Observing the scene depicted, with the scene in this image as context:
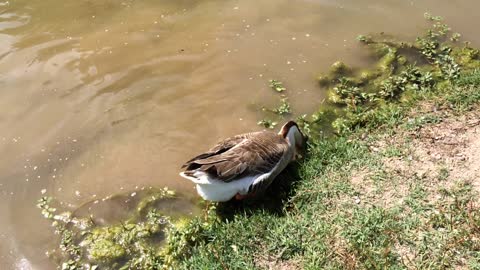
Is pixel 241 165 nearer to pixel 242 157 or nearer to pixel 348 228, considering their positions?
pixel 242 157

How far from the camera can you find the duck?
462 centimetres

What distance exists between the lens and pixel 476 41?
696 centimetres

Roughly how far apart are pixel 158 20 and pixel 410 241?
17.3 ft

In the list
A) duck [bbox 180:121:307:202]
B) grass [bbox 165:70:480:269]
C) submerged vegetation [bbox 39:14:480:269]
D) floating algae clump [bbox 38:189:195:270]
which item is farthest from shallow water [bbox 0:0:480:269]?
grass [bbox 165:70:480:269]

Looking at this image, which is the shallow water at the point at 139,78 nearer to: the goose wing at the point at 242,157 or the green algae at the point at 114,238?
the green algae at the point at 114,238

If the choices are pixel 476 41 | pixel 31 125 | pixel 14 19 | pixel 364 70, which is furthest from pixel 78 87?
pixel 476 41

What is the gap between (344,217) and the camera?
4672mm

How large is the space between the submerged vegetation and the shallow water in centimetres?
43

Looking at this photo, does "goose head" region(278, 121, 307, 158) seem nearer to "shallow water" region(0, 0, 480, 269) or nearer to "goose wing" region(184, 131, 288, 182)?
"goose wing" region(184, 131, 288, 182)

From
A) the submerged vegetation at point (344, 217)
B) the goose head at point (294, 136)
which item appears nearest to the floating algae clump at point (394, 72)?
the submerged vegetation at point (344, 217)

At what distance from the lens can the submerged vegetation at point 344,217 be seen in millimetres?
4336

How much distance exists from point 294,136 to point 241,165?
2.96 feet

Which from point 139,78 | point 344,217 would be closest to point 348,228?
point 344,217

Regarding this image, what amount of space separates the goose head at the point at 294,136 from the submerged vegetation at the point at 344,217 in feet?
0.40
